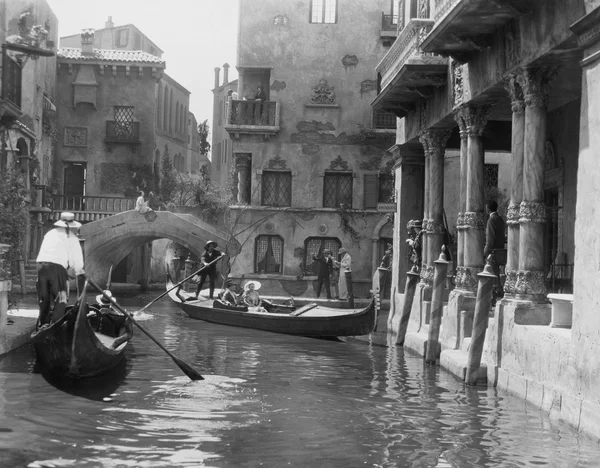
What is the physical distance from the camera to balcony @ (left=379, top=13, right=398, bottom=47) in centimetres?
2923

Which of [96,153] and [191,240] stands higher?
[96,153]

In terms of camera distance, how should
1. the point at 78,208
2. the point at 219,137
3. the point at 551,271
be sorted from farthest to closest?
the point at 219,137 → the point at 78,208 → the point at 551,271

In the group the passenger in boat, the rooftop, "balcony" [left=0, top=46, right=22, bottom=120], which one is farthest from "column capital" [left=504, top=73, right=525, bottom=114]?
the rooftop

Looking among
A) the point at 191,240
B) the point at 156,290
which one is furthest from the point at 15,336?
the point at 156,290

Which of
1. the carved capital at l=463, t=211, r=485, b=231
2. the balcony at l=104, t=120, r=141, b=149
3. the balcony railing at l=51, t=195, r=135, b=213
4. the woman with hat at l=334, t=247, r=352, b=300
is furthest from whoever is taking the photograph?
the balcony at l=104, t=120, r=141, b=149

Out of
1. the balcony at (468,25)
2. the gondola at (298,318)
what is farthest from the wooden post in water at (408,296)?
the balcony at (468,25)

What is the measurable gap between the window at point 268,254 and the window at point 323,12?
6655mm

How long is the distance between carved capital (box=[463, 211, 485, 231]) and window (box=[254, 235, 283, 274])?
53.6ft

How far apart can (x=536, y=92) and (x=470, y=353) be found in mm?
2968

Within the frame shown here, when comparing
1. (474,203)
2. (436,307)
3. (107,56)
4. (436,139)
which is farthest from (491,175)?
(107,56)

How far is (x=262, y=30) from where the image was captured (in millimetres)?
29328

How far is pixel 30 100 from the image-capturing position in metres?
31.2

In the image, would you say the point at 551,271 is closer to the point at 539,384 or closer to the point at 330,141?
the point at 539,384

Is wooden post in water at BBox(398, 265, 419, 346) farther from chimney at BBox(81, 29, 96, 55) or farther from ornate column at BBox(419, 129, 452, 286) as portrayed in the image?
chimney at BBox(81, 29, 96, 55)
